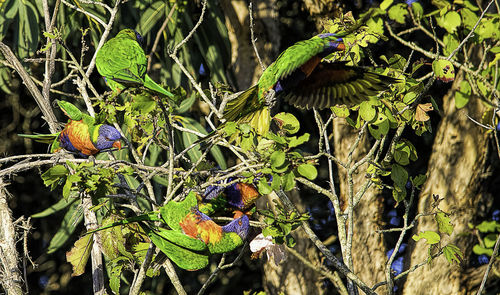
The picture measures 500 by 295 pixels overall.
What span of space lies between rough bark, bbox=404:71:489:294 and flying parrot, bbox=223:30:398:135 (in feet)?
4.09

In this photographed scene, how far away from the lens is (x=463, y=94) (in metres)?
2.75

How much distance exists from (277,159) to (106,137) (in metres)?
0.62

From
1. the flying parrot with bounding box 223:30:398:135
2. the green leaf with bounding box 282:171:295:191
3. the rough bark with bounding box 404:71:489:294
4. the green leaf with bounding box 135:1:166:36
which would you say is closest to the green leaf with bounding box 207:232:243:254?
the green leaf with bounding box 282:171:295:191

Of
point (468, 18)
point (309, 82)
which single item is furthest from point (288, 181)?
point (468, 18)

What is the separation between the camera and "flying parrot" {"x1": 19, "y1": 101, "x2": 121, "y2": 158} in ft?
5.20

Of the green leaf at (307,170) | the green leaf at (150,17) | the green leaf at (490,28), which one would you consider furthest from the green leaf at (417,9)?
the green leaf at (307,170)

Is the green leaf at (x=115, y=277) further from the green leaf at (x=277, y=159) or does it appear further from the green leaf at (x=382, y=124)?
the green leaf at (x=382, y=124)

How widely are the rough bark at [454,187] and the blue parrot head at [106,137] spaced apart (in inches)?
68.9

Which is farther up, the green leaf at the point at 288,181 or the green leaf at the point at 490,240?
the green leaf at the point at 288,181

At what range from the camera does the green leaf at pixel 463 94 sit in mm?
2732

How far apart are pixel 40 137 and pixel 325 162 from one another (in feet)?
8.02

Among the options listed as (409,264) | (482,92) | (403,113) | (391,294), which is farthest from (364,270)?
(403,113)

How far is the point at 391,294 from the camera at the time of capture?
1588mm

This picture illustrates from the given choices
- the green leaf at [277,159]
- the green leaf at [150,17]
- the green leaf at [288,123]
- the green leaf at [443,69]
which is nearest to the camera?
the green leaf at [277,159]
